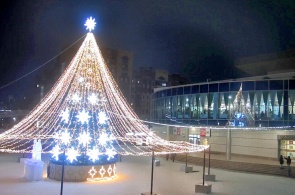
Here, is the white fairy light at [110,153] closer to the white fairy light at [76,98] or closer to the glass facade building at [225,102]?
the white fairy light at [76,98]

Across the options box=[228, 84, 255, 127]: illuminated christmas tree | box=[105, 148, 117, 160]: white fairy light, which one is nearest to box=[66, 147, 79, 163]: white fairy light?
box=[105, 148, 117, 160]: white fairy light

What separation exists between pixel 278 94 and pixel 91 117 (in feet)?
72.2

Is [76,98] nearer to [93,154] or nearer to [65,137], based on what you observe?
[65,137]

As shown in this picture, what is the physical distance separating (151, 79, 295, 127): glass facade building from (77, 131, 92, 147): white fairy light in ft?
69.9

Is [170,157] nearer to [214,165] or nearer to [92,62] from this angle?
[214,165]

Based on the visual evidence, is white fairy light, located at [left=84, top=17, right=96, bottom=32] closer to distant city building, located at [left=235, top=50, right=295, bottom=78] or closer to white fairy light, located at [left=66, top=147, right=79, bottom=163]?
white fairy light, located at [left=66, top=147, right=79, bottom=163]

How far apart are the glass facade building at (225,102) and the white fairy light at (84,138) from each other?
21.3 metres

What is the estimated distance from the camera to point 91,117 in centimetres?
2034

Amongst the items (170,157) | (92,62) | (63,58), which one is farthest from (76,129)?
(63,58)

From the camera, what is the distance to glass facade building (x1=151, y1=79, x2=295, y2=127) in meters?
33.8

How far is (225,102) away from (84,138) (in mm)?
22410

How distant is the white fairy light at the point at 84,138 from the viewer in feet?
65.0

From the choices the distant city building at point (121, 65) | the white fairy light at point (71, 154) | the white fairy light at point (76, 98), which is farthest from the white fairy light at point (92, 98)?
the distant city building at point (121, 65)

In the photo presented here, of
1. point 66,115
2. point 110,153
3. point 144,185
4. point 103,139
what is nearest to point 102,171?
point 110,153
